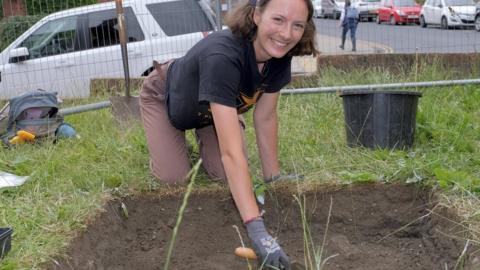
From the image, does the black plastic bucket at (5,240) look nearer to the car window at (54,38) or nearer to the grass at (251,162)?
the grass at (251,162)

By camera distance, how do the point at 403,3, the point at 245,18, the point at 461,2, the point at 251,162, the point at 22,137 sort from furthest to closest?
the point at 403,3, the point at 461,2, the point at 22,137, the point at 251,162, the point at 245,18

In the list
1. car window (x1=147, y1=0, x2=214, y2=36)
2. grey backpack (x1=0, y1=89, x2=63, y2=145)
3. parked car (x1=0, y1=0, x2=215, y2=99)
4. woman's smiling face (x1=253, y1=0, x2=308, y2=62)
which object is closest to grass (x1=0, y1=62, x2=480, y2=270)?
grey backpack (x1=0, y1=89, x2=63, y2=145)

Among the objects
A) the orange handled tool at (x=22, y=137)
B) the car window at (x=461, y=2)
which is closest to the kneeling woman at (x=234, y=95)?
the orange handled tool at (x=22, y=137)

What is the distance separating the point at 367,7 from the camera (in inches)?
721

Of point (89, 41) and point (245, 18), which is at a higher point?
point (245, 18)

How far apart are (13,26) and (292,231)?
5.37 m

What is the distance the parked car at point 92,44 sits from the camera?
6.80 metres

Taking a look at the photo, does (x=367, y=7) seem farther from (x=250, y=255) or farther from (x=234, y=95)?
(x=250, y=255)

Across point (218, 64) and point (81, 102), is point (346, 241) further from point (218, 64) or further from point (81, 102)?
point (81, 102)

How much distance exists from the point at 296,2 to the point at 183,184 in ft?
5.05

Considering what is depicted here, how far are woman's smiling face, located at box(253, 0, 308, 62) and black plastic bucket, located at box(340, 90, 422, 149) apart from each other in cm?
143

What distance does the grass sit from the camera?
3.02 m

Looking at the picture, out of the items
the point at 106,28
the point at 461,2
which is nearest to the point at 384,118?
the point at 106,28

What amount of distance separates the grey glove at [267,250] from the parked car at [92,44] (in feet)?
15.3
